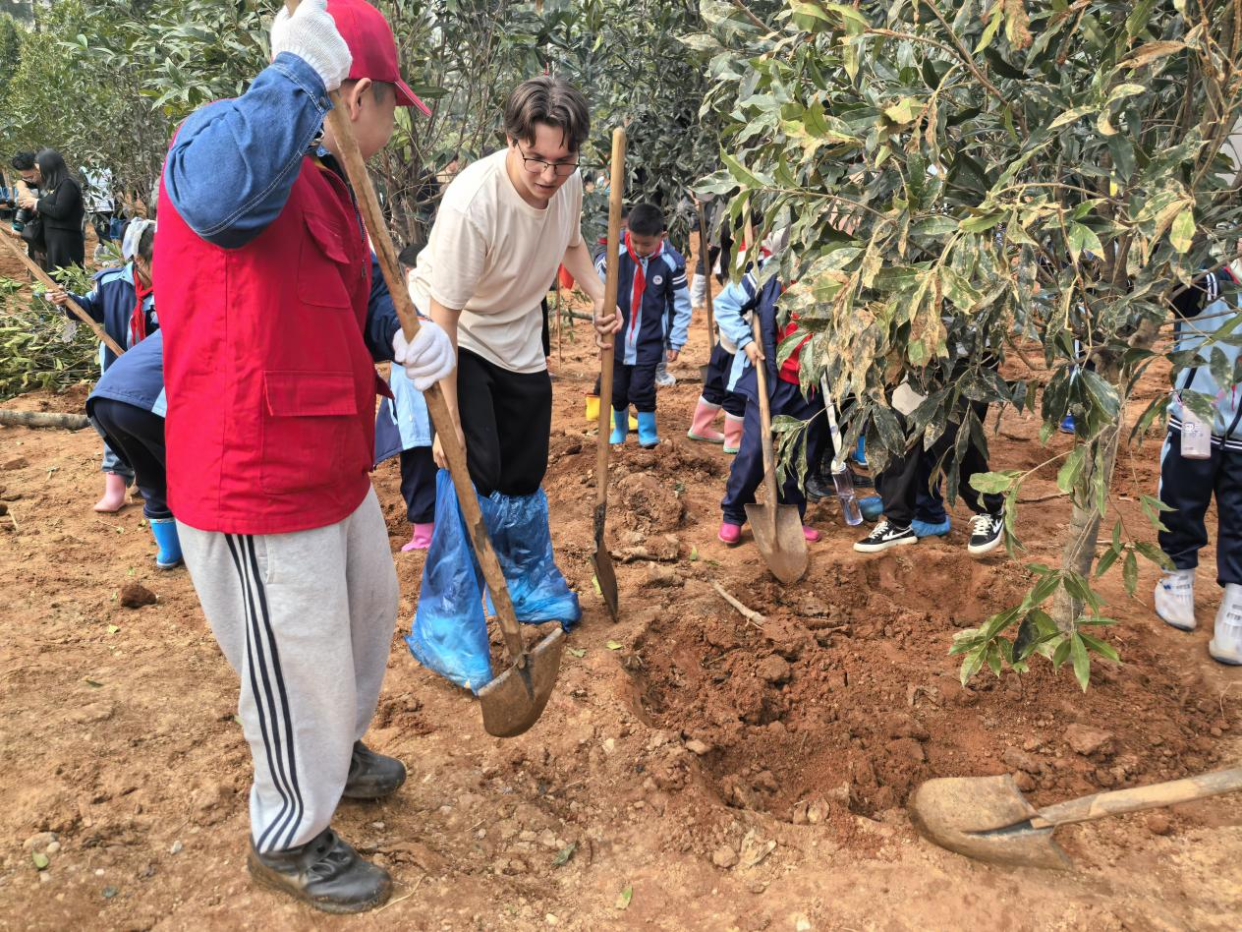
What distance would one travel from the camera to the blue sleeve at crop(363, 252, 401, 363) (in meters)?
2.29

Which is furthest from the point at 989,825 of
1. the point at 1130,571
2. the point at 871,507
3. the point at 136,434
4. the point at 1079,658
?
the point at 136,434

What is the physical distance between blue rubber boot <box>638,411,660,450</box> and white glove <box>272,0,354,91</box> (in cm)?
428

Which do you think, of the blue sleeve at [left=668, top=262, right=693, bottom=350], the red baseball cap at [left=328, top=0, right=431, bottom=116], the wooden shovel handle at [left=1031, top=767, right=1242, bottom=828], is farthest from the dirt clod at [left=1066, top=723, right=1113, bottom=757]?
the blue sleeve at [left=668, top=262, right=693, bottom=350]

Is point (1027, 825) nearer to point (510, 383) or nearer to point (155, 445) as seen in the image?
point (510, 383)

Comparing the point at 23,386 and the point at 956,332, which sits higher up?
the point at 956,332

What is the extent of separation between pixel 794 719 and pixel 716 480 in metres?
2.49

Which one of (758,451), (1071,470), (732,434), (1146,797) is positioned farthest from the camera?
(732,434)

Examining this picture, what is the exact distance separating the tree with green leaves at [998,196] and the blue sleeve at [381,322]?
3.01 feet

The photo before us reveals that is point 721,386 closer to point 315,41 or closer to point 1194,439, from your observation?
point 1194,439

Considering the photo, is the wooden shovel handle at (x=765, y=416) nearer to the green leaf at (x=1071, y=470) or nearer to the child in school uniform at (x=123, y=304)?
the green leaf at (x=1071, y=470)

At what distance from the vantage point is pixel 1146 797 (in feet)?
7.24

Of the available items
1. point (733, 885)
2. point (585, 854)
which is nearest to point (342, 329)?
point (585, 854)

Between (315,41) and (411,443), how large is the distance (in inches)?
104

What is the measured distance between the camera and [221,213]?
1633 millimetres
